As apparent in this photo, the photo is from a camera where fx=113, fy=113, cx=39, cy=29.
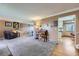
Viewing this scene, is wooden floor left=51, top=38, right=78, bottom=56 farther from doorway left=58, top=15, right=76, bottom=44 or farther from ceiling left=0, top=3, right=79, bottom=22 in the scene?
ceiling left=0, top=3, right=79, bottom=22

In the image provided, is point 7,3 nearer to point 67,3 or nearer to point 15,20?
point 15,20

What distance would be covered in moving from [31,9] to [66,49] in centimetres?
111

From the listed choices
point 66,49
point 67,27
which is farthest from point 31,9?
point 66,49

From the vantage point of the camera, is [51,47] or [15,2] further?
[51,47]

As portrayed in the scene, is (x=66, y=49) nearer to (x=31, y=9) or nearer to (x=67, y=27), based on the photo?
(x=67, y=27)

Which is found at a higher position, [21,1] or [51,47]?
[21,1]

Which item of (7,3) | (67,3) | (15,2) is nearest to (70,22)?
(67,3)

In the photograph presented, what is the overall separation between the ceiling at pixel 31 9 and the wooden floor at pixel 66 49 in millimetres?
673

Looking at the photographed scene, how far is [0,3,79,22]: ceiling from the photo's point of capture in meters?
2.28

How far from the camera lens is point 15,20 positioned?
2.38 metres

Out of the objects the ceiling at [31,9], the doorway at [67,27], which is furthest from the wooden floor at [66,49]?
the ceiling at [31,9]

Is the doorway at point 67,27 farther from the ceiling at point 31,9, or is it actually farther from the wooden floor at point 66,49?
the ceiling at point 31,9

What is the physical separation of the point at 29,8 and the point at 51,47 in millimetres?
956

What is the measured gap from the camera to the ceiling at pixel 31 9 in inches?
89.7
